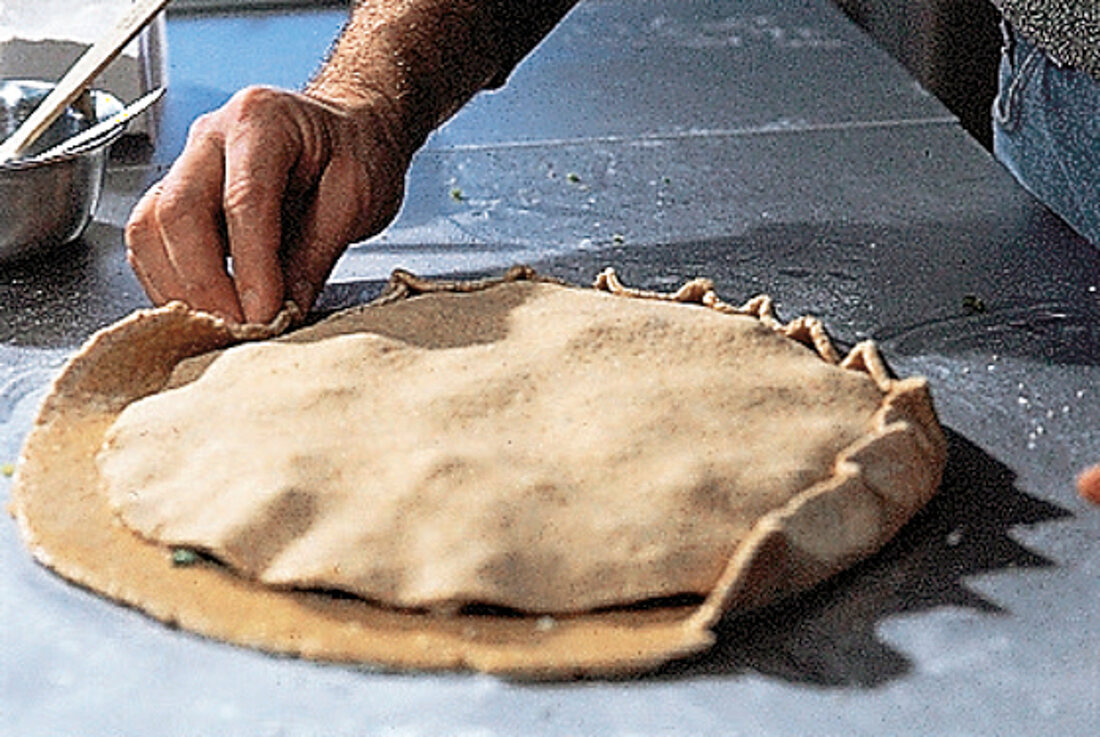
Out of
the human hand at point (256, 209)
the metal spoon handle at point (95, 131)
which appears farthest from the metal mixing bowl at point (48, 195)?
the human hand at point (256, 209)

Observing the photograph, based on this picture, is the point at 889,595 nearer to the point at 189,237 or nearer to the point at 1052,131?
the point at 189,237

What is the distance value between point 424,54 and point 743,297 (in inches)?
17.0

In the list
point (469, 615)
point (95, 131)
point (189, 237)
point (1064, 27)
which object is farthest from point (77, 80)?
point (1064, 27)

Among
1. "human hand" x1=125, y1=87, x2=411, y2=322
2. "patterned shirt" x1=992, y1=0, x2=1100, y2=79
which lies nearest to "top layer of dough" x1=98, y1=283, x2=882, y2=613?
"human hand" x1=125, y1=87, x2=411, y2=322

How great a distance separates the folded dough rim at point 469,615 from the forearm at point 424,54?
0.47m

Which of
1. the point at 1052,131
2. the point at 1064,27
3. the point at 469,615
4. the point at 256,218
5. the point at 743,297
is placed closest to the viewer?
the point at 469,615

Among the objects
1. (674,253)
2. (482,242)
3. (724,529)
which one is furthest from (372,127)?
(724,529)

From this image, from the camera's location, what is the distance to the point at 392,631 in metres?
1.11

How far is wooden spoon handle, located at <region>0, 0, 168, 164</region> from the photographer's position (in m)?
1.71

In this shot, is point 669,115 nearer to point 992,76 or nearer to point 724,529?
point 992,76

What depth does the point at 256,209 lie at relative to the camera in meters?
1.50

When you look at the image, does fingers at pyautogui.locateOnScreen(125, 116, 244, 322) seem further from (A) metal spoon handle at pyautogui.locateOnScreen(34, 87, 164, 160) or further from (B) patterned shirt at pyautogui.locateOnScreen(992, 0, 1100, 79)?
(B) patterned shirt at pyautogui.locateOnScreen(992, 0, 1100, 79)

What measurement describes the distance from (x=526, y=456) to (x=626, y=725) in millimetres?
229

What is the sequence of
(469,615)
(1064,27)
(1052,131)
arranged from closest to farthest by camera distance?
(469,615) < (1064,27) < (1052,131)
